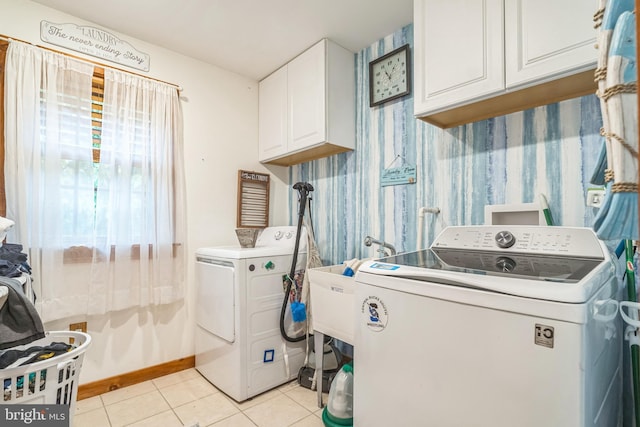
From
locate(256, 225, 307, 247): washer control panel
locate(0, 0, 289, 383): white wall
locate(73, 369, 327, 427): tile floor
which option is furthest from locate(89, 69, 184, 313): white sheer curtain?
locate(256, 225, 307, 247): washer control panel

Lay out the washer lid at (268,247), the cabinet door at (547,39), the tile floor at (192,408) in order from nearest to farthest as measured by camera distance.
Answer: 1. the cabinet door at (547,39)
2. the tile floor at (192,408)
3. the washer lid at (268,247)

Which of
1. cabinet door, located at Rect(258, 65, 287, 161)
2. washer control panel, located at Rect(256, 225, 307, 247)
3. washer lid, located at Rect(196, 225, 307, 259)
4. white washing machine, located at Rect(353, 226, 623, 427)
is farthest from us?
cabinet door, located at Rect(258, 65, 287, 161)

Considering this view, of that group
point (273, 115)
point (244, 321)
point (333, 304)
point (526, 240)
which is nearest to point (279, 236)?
point (244, 321)

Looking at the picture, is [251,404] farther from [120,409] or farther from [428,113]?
[428,113]

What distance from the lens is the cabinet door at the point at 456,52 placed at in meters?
1.38

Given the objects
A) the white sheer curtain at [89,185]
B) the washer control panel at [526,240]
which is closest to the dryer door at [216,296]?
the white sheer curtain at [89,185]

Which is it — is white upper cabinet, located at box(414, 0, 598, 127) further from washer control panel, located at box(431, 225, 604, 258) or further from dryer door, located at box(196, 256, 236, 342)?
dryer door, located at box(196, 256, 236, 342)

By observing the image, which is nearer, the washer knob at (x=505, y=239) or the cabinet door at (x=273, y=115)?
the washer knob at (x=505, y=239)

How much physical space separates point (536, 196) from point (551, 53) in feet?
2.15

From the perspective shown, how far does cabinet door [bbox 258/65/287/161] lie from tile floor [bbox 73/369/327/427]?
74.0 inches

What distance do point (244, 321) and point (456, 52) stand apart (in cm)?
197

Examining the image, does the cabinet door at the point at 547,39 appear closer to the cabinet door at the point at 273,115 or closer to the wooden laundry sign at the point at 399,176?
the wooden laundry sign at the point at 399,176

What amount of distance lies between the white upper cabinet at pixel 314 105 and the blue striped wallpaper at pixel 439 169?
4.4 inches

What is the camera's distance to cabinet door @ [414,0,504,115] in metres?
1.38
